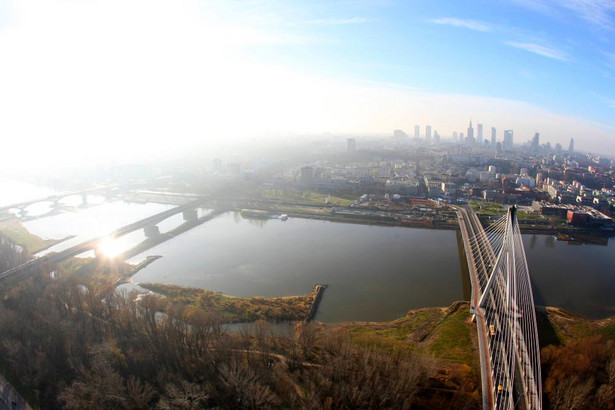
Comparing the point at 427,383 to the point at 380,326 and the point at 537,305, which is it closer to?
the point at 380,326

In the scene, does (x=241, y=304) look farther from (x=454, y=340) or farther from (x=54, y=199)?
(x=54, y=199)

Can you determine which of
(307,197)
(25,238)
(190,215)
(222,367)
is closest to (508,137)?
(307,197)

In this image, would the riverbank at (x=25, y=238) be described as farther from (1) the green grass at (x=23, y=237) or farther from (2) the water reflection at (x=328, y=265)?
(2) the water reflection at (x=328, y=265)

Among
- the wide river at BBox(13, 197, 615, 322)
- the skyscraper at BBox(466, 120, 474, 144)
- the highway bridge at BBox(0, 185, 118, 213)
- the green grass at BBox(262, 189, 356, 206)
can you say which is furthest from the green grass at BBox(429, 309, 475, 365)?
the skyscraper at BBox(466, 120, 474, 144)

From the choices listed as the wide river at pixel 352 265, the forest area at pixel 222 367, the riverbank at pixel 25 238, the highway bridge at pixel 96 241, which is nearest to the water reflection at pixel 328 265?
the wide river at pixel 352 265

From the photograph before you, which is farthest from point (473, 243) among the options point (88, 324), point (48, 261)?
point (48, 261)

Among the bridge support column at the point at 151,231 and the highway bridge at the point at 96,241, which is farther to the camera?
the bridge support column at the point at 151,231
